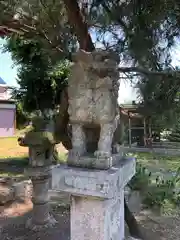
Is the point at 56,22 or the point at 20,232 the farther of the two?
the point at 20,232

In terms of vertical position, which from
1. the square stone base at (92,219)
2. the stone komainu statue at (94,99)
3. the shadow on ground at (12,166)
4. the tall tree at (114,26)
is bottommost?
the shadow on ground at (12,166)

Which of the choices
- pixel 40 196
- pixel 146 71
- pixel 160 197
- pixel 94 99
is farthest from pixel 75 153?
pixel 160 197

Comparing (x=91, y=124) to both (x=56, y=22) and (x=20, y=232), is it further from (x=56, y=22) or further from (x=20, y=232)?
(x=20, y=232)

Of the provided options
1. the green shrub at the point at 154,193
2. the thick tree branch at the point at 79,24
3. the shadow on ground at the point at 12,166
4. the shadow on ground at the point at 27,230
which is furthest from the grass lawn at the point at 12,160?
the thick tree branch at the point at 79,24

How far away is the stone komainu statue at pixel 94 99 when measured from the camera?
5.12 feet

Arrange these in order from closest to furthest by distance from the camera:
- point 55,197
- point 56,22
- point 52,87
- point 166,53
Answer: point 166,53 → point 56,22 → point 55,197 → point 52,87

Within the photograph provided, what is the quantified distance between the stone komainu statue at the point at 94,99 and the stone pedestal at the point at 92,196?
125 millimetres

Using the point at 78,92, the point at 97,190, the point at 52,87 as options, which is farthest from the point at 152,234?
the point at 52,87

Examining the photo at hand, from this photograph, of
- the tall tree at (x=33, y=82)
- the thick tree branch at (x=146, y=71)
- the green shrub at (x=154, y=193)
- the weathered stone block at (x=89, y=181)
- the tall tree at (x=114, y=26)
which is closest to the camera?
the weathered stone block at (x=89, y=181)

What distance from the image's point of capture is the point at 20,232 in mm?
2732

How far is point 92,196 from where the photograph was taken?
146 centimetres

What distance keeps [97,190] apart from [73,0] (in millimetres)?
1469

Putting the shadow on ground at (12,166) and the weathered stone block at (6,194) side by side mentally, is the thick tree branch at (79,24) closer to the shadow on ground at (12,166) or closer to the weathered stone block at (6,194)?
the weathered stone block at (6,194)

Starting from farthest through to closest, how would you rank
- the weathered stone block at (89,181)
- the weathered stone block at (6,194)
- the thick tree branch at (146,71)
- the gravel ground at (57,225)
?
the weathered stone block at (6,194), the gravel ground at (57,225), the thick tree branch at (146,71), the weathered stone block at (89,181)
